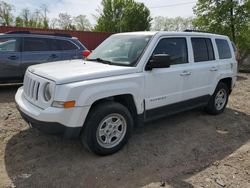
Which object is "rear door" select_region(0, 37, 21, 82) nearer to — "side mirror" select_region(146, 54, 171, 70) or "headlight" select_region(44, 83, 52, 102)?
"headlight" select_region(44, 83, 52, 102)

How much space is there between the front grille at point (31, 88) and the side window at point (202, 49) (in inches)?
118

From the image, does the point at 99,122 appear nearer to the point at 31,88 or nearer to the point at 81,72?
the point at 81,72

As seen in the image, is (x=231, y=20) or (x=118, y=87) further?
(x=231, y=20)

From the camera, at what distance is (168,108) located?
4.35m

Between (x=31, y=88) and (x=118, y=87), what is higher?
(x=118, y=87)

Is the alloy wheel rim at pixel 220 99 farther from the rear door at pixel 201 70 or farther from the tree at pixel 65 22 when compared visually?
the tree at pixel 65 22

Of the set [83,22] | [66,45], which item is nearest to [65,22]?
[83,22]

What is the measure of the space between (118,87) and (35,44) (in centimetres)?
495

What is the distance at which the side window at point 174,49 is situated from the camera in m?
4.20

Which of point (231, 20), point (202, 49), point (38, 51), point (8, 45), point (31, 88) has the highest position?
point (231, 20)

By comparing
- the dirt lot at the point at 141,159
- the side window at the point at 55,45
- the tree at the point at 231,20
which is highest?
the tree at the point at 231,20

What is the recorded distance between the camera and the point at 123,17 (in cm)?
3797

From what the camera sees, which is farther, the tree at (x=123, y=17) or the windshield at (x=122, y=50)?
the tree at (x=123, y=17)

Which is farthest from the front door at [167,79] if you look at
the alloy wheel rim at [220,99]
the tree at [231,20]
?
the tree at [231,20]
